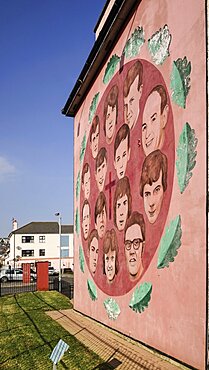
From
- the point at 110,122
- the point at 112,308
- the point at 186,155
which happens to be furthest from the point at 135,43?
the point at 112,308

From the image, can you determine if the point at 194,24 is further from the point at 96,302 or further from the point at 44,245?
the point at 44,245

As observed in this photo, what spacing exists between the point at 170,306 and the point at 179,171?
3198mm

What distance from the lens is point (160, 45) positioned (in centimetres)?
1033

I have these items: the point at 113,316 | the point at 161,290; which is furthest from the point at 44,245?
the point at 161,290

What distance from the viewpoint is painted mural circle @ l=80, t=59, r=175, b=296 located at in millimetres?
10164

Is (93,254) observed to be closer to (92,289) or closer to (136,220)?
(92,289)

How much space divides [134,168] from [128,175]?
0.55 metres

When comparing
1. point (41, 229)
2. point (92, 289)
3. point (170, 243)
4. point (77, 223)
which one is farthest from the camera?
point (41, 229)

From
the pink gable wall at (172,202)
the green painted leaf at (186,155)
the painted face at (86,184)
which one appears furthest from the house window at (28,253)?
the green painted leaf at (186,155)

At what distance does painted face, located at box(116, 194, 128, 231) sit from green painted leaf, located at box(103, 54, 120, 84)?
472 cm

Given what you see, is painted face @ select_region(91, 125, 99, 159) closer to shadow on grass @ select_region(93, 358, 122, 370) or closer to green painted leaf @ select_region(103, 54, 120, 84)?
green painted leaf @ select_region(103, 54, 120, 84)

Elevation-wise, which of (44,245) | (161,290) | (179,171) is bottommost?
(44,245)

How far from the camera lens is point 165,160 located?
9883mm

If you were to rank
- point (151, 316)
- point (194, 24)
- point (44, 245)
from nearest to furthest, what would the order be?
point (194, 24)
point (151, 316)
point (44, 245)
